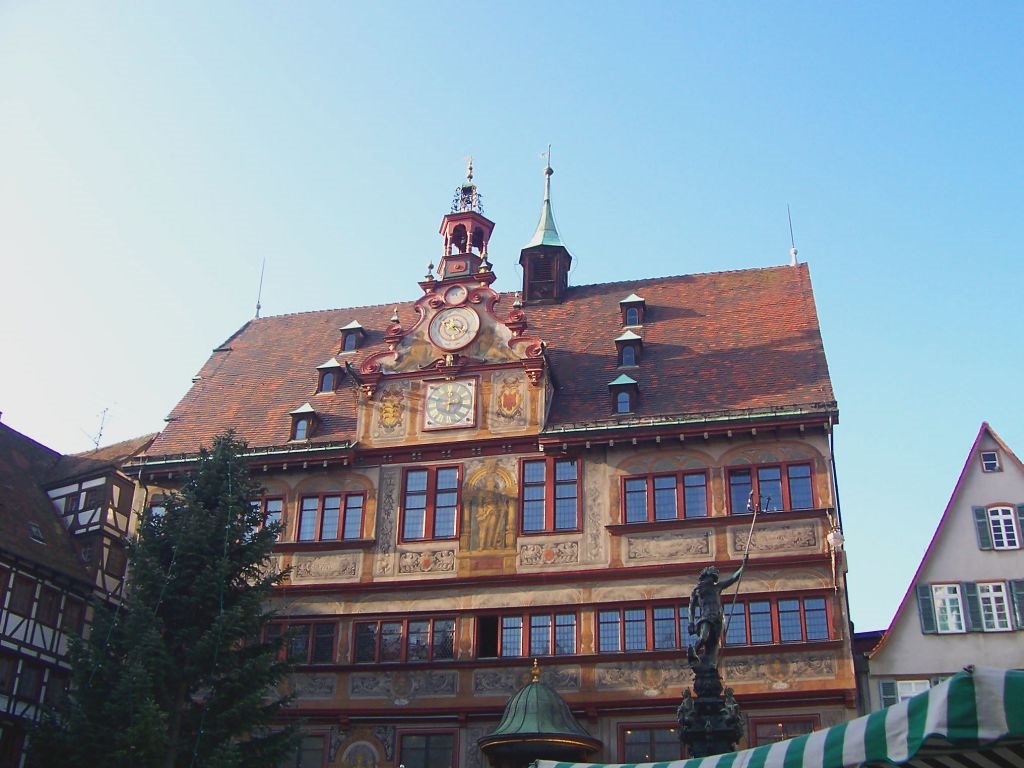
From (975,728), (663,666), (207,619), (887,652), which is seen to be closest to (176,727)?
(207,619)

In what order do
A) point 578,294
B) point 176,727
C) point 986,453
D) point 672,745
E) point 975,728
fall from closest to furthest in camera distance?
point 975,728 → point 176,727 → point 672,745 → point 986,453 → point 578,294

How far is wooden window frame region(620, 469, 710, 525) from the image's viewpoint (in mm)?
26234

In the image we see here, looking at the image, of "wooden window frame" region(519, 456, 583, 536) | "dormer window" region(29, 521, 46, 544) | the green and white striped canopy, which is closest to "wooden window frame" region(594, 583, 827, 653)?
"wooden window frame" region(519, 456, 583, 536)

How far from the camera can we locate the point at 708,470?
26578mm

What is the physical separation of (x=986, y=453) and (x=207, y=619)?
55.4ft

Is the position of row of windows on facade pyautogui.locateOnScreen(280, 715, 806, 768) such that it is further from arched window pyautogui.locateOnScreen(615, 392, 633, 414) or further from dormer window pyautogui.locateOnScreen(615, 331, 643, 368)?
dormer window pyautogui.locateOnScreen(615, 331, 643, 368)

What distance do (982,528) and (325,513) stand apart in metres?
14.9

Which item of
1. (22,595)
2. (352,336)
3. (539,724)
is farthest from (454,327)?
(22,595)

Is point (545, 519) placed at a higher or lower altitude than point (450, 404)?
lower

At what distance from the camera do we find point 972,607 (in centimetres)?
2461

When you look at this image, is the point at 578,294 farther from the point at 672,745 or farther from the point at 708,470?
the point at 672,745

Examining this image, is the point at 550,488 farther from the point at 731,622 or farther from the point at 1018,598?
the point at 1018,598

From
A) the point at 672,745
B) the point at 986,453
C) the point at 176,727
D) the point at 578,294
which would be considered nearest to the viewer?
the point at 176,727

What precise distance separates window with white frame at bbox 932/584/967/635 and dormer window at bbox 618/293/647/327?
1077 cm
